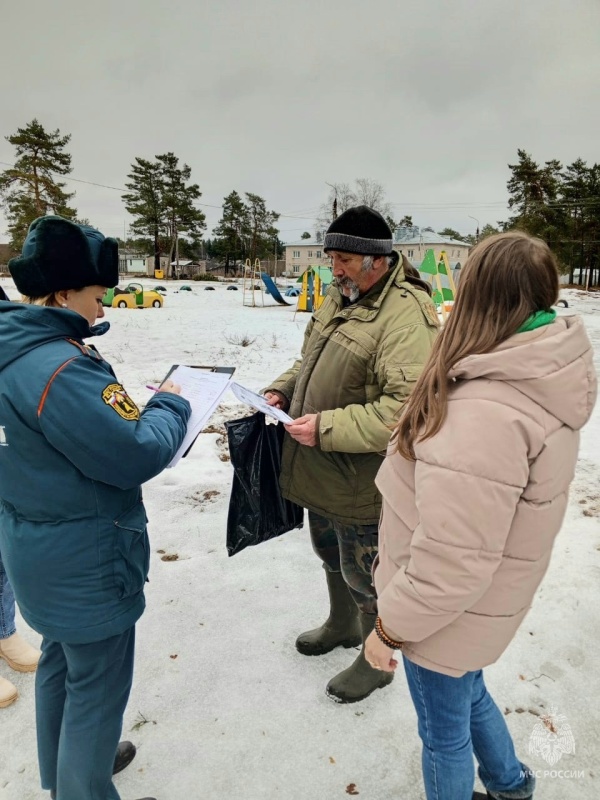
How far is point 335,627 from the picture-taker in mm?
2434

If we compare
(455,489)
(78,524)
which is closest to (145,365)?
(78,524)

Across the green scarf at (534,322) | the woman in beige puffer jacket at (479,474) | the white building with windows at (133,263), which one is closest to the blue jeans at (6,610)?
the woman in beige puffer jacket at (479,474)

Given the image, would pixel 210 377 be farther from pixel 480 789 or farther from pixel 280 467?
pixel 480 789

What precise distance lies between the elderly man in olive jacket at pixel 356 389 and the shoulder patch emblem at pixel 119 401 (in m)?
0.72

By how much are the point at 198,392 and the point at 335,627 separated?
1404mm

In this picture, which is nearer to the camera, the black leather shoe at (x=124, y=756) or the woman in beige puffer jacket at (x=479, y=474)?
the woman in beige puffer jacket at (x=479, y=474)

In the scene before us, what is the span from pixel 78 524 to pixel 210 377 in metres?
0.71

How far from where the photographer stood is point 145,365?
8.42 metres

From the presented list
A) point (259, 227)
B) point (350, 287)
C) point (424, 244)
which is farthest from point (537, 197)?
point (350, 287)

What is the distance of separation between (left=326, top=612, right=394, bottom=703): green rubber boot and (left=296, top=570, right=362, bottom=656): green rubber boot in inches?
8.6

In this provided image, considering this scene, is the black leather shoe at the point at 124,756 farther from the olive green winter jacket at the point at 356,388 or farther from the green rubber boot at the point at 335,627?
the olive green winter jacket at the point at 356,388

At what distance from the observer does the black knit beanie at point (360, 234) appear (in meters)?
2.00

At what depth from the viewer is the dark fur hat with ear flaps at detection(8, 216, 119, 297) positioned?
4.24 ft

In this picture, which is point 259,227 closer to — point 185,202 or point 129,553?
point 185,202
